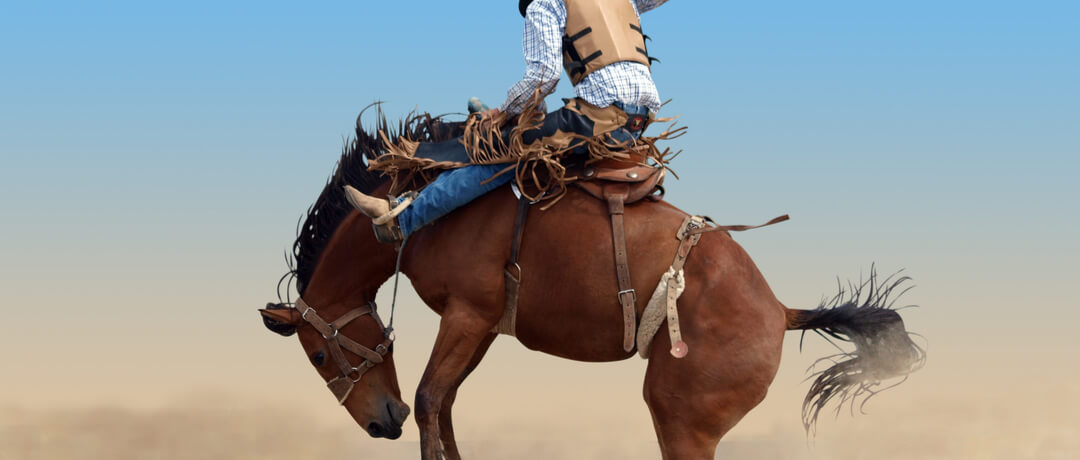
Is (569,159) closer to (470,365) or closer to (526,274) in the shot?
(526,274)

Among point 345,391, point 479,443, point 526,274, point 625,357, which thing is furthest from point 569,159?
point 479,443

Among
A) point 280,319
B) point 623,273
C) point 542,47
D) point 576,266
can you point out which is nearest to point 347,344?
point 280,319

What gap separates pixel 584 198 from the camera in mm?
6793

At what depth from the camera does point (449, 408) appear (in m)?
7.75

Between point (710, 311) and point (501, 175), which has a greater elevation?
point (501, 175)

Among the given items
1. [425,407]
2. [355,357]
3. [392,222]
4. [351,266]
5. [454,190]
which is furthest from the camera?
[355,357]

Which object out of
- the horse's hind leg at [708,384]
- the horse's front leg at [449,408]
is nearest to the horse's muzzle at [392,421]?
the horse's front leg at [449,408]

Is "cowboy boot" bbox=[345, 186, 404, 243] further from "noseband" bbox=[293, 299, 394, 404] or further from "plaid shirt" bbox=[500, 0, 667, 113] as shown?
"plaid shirt" bbox=[500, 0, 667, 113]

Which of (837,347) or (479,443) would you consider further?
(479,443)

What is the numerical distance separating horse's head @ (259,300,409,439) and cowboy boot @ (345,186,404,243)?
0.85 metres

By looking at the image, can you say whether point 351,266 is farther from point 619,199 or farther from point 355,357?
point 619,199

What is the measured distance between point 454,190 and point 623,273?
1148 millimetres

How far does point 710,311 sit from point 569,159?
127 cm

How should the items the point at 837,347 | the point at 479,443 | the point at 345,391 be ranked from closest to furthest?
the point at 837,347 < the point at 345,391 < the point at 479,443
